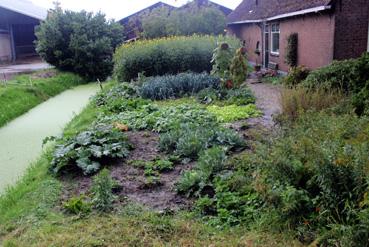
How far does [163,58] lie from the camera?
15.8 m

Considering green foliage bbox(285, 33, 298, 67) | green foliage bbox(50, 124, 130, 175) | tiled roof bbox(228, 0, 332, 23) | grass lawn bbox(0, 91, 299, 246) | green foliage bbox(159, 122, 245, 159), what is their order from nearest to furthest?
grass lawn bbox(0, 91, 299, 246)
green foliage bbox(50, 124, 130, 175)
green foliage bbox(159, 122, 245, 159)
tiled roof bbox(228, 0, 332, 23)
green foliage bbox(285, 33, 298, 67)

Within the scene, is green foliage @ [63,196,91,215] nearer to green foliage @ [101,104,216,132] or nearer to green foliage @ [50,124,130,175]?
green foliage @ [50,124,130,175]

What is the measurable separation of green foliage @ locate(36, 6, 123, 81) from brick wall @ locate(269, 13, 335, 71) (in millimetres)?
10492

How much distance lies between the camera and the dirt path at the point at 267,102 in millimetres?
8312

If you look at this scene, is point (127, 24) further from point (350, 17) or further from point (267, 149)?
point (267, 149)

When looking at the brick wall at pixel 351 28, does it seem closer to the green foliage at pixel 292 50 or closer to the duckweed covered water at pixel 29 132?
the green foliage at pixel 292 50

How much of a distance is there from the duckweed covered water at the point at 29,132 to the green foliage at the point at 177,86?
2.45m

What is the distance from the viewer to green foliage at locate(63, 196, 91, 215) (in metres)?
4.59

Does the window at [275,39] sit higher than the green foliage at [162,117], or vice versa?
the window at [275,39]

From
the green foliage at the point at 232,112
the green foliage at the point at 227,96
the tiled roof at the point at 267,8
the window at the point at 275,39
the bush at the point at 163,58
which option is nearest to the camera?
the green foliage at the point at 232,112

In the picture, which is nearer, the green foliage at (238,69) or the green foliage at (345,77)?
the green foliage at (345,77)

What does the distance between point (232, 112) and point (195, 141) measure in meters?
2.84

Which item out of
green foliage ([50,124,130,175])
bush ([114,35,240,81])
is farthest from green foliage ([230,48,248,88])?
green foliage ([50,124,130,175])

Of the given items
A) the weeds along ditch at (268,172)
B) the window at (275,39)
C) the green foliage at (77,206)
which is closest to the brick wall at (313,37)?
the window at (275,39)
